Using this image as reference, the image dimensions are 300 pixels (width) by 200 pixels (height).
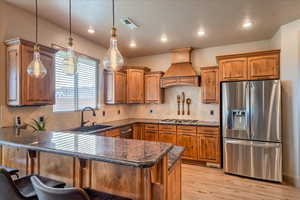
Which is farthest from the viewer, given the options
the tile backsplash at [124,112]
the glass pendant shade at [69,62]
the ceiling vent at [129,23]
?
the ceiling vent at [129,23]

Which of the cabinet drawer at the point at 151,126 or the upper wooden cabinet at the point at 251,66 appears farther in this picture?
the cabinet drawer at the point at 151,126

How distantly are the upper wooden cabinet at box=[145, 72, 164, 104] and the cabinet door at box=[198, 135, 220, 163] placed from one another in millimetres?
1570

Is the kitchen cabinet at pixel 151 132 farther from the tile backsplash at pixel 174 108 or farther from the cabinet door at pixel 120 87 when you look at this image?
the cabinet door at pixel 120 87

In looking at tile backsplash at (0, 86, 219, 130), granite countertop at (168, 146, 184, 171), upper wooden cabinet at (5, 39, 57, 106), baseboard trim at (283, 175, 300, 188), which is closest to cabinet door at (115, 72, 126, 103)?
tile backsplash at (0, 86, 219, 130)

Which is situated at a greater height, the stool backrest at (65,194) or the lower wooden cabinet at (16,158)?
the stool backrest at (65,194)

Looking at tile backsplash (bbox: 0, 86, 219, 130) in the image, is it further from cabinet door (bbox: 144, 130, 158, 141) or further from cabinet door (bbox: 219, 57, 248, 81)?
cabinet door (bbox: 219, 57, 248, 81)

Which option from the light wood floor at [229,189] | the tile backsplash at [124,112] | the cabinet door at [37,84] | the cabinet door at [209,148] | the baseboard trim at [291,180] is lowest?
the light wood floor at [229,189]

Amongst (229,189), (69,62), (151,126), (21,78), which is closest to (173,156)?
(69,62)

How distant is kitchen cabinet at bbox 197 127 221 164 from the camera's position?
12.5ft

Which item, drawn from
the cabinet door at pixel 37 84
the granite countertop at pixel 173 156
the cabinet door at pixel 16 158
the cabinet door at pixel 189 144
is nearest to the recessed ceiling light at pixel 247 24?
the cabinet door at pixel 189 144

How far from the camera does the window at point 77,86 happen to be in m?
3.28

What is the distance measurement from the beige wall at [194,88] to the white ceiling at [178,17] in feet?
0.90

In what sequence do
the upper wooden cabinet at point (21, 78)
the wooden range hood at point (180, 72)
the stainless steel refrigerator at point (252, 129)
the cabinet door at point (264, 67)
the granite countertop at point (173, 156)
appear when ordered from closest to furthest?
the granite countertop at point (173, 156), the upper wooden cabinet at point (21, 78), the stainless steel refrigerator at point (252, 129), the cabinet door at point (264, 67), the wooden range hood at point (180, 72)

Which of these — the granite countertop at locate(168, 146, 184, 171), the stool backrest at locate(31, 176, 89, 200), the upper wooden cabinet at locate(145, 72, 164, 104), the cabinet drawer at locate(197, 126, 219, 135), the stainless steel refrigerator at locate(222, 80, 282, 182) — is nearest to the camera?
the stool backrest at locate(31, 176, 89, 200)
